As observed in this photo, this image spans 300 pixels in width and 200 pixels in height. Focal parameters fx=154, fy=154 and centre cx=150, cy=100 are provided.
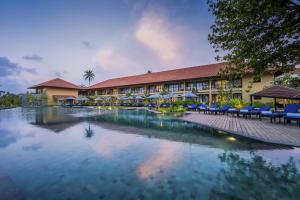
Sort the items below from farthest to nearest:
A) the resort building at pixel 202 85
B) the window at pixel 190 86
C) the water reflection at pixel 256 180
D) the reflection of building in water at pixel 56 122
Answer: the window at pixel 190 86
the resort building at pixel 202 85
the reflection of building in water at pixel 56 122
the water reflection at pixel 256 180

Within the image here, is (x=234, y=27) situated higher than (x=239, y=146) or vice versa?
(x=234, y=27)

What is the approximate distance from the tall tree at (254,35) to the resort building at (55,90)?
48.1m

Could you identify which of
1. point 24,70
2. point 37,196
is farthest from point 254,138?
point 24,70

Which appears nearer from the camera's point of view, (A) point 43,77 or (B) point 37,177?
(B) point 37,177

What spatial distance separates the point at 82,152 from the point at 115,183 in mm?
2717

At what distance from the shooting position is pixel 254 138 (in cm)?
641

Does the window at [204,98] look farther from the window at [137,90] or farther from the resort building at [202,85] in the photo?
the window at [137,90]

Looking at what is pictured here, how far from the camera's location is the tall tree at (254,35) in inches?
181

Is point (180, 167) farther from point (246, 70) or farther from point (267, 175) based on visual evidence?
point (246, 70)

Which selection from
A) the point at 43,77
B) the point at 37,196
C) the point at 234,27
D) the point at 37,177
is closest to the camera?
the point at 37,196

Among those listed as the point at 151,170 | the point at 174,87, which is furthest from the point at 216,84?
the point at 151,170

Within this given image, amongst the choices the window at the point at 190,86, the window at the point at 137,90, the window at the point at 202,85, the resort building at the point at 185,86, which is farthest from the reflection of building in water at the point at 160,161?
the window at the point at 137,90

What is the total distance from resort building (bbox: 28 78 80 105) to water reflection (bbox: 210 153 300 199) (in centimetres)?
4919

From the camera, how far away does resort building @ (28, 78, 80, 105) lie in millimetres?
43094
